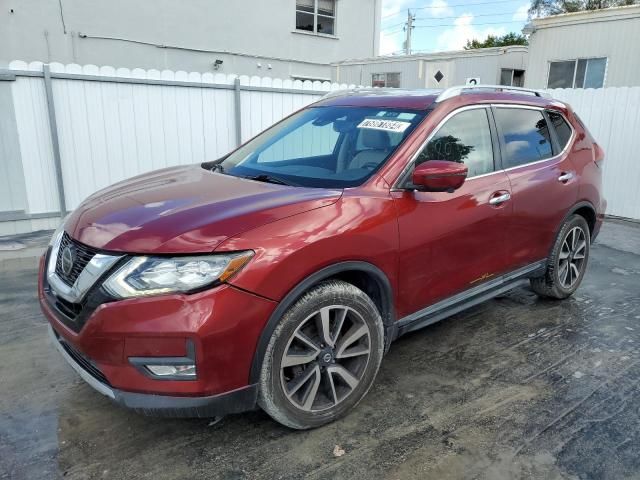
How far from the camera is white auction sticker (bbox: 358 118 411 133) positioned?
10.2 feet

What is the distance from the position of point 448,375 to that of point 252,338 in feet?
5.24

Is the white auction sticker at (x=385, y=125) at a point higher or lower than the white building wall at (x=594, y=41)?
lower

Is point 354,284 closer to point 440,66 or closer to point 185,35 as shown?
point 185,35

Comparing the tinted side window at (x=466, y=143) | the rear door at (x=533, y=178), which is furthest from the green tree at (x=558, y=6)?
the tinted side window at (x=466, y=143)

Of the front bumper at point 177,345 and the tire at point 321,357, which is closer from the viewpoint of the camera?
the front bumper at point 177,345

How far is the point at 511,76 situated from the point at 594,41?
5908 mm

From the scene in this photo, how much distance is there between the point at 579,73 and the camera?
1495 centimetres

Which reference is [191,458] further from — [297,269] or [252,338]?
[297,269]

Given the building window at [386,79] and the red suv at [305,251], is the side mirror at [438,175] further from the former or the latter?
the building window at [386,79]

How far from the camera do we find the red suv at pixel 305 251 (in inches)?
86.0

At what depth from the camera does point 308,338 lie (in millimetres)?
2539

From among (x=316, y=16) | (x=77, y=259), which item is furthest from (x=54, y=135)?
(x=316, y=16)

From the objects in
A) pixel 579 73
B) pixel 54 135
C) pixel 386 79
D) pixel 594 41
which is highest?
pixel 594 41

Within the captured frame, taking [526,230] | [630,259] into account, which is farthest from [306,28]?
[526,230]
